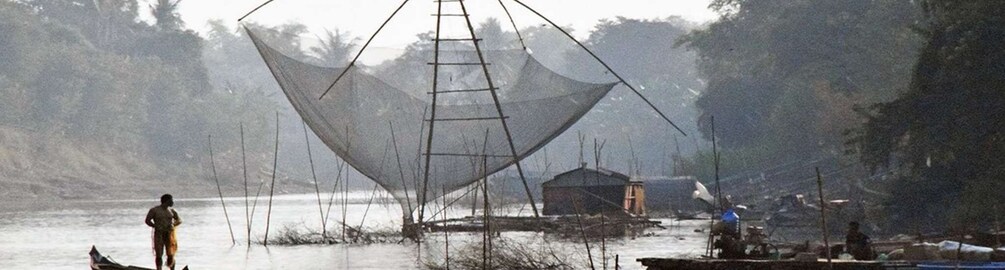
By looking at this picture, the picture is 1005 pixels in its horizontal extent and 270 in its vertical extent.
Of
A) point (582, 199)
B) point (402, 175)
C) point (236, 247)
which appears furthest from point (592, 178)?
point (402, 175)

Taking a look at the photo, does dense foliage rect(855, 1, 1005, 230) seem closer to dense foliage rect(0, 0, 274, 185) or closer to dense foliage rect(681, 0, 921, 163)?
dense foliage rect(681, 0, 921, 163)

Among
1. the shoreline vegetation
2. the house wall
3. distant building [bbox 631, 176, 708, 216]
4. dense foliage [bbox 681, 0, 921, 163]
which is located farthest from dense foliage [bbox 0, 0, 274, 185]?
the shoreline vegetation

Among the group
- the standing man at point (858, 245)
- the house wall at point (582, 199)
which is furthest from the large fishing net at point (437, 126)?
the standing man at point (858, 245)

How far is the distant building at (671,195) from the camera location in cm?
4181

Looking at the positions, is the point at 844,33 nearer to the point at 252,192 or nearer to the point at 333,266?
the point at 333,266

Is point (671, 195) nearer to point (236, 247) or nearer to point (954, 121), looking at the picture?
point (236, 247)

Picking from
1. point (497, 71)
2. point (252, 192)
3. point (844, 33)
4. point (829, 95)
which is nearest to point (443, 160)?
point (497, 71)

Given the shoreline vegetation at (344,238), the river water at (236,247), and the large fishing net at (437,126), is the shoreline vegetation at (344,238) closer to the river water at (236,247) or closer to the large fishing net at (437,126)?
the river water at (236,247)

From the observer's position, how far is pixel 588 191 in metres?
35.5

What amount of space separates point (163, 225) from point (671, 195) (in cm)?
2535

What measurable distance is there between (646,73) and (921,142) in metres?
67.7

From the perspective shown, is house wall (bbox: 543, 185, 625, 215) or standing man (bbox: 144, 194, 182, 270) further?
house wall (bbox: 543, 185, 625, 215)

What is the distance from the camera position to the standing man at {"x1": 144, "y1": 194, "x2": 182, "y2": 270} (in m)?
18.2

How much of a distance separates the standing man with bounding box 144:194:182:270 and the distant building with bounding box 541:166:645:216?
56.6ft
